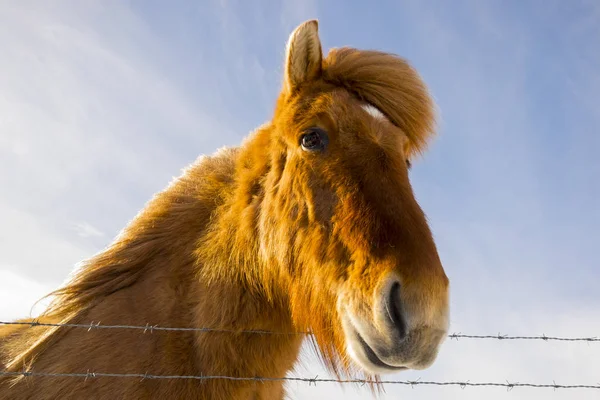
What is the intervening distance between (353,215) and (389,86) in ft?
4.30

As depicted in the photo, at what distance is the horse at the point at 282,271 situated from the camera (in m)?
2.96

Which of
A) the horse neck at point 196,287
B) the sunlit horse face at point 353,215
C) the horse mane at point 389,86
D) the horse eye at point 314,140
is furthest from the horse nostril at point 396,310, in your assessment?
the horse mane at point 389,86

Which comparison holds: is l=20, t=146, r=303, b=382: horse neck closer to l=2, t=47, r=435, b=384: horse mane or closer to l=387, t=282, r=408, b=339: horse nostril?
l=2, t=47, r=435, b=384: horse mane

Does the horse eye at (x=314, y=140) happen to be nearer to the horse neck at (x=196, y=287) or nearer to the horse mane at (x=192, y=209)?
the horse mane at (x=192, y=209)

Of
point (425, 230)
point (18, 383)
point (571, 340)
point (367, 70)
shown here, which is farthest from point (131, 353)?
point (571, 340)

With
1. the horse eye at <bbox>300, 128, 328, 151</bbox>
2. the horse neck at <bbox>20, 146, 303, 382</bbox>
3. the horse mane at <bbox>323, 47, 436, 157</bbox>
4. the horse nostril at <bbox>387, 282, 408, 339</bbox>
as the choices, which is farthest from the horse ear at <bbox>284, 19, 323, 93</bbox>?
the horse nostril at <bbox>387, 282, 408, 339</bbox>

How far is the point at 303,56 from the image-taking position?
400 cm

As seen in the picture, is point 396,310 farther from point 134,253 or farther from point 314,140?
point 134,253

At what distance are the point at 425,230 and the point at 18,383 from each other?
3.08 meters

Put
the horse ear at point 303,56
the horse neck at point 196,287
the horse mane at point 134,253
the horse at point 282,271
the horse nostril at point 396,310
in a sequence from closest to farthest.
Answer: the horse nostril at point 396,310, the horse at point 282,271, the horse neck at point 196,287, the horse ear at point 303,56, the horse mane at point 134,253

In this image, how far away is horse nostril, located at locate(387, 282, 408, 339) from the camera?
276cm

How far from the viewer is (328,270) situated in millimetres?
3256

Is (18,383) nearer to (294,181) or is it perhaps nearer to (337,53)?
(294,181)

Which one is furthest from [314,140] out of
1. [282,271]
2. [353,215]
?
[282,271]
